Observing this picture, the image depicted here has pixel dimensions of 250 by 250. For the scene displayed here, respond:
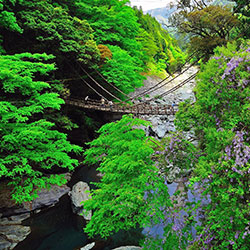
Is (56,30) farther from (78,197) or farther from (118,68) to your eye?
(78,197)

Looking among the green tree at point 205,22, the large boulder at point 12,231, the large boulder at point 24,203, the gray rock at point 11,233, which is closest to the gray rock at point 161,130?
the green tree at point 205,22

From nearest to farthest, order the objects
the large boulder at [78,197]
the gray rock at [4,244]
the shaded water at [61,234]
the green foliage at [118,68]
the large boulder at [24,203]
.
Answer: the gray rock at [4,244] < the shaded water at [61,234] < the large boulder at [24,203] < the large boulder at [78,197] < the green foliage at [118,68]

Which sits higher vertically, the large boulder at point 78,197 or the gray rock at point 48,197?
the gray rock at point 48,197

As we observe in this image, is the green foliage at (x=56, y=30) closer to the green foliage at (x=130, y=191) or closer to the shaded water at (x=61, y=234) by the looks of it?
the green foliage at (x=130, y=191)

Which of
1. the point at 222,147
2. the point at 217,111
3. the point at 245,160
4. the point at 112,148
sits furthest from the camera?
the point at 112,148

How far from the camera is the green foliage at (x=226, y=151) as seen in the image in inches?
88.0

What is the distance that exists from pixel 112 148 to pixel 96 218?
1431 millimetres

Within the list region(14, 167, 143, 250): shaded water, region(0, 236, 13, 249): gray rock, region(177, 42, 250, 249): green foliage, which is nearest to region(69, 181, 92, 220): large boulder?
region(14, 167, 143, 250): shaded water

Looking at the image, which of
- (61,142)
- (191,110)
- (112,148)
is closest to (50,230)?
(61,142)

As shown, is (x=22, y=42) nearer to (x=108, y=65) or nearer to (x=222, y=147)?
(x=108, y=65)

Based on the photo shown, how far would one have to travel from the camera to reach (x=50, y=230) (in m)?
6.46

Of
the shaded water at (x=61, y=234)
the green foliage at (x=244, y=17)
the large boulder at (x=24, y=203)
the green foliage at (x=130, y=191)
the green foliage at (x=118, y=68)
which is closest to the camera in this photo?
the green foliage at (x=130, y=191)

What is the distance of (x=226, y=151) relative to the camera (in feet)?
7.82

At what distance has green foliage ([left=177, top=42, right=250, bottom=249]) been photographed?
7.34 ft
